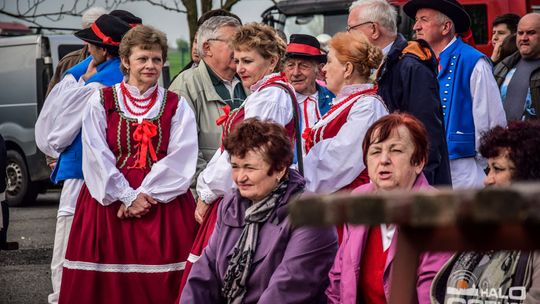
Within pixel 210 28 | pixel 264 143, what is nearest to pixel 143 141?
pixel 210 28

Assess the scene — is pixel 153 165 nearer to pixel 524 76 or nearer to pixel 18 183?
pixel 524 76

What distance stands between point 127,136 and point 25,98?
31.3 feet

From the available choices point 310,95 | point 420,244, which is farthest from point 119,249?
point 420,244

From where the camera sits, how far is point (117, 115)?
615 cm

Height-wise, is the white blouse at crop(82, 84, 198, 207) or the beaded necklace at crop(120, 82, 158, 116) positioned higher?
the beaded necklace at crop(120, 82, 158, 116)

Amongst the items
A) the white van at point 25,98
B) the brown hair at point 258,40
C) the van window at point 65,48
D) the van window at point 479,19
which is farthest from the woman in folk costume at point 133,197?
the van window at point 479,19

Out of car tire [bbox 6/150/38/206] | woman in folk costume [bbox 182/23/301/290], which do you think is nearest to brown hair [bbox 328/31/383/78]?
woman in folk costume [bbox 182/23/301/290]

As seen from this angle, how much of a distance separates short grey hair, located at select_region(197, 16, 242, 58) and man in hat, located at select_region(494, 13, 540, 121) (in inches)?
78.2

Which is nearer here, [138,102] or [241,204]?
[241,204]

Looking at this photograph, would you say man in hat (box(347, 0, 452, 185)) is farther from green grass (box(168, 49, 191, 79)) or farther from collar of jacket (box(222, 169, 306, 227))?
green grass (box(168, 49, 191, 79))

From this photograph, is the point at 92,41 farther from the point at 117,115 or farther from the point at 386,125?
the point at 386,125

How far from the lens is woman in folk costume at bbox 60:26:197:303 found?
6.08m

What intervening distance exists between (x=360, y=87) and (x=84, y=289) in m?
1.97

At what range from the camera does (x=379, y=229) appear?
4.45 metres
